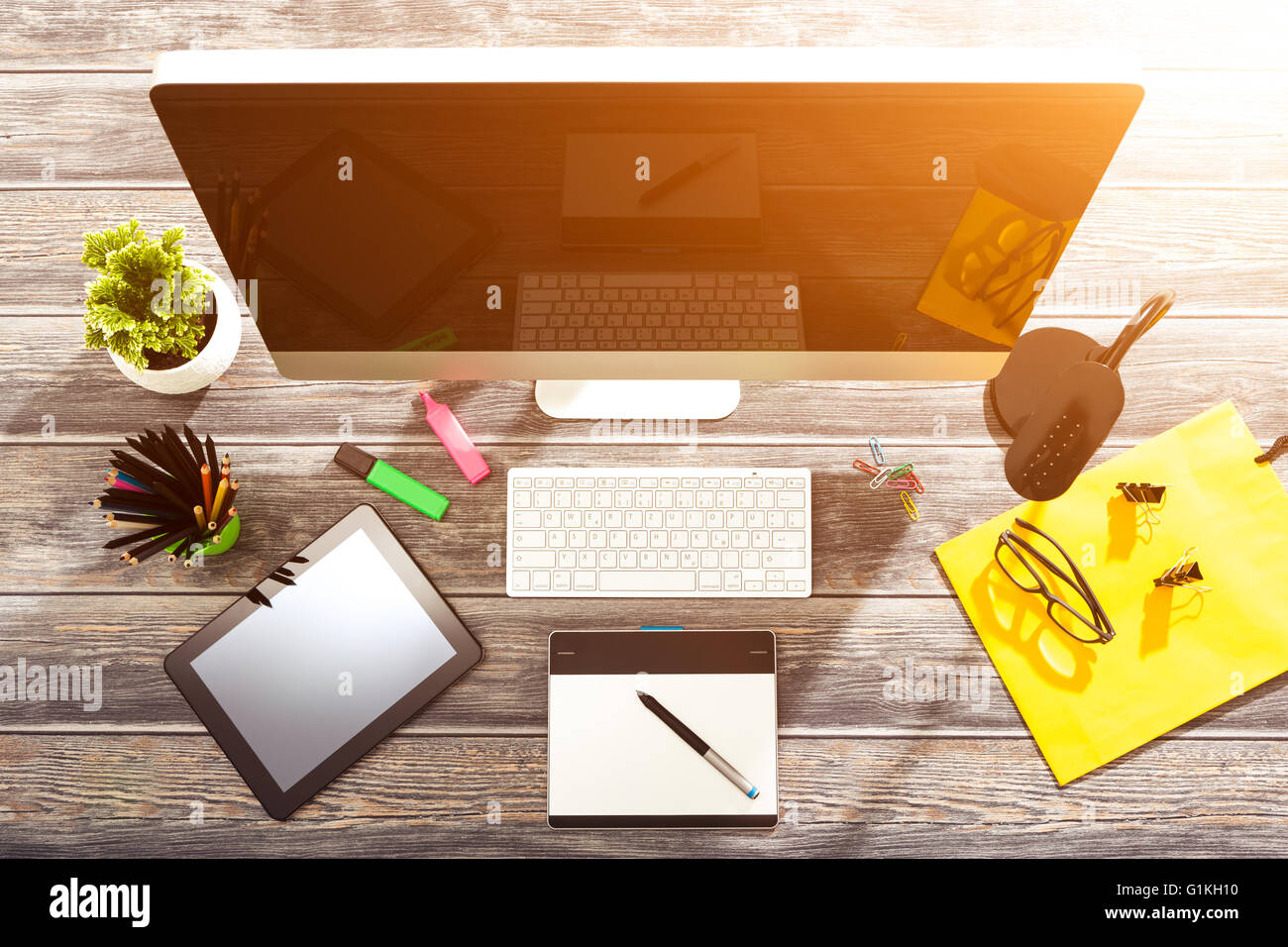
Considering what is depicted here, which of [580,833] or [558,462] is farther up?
[558,462]

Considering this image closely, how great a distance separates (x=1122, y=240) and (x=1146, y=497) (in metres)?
0.35

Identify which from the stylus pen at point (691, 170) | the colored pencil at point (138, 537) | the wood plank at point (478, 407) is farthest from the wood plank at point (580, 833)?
the stylus pen at point (691, 170)

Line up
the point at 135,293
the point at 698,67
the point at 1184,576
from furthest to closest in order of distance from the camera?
the point at 1184,576 < the point at 135,293 < the point at 698,67

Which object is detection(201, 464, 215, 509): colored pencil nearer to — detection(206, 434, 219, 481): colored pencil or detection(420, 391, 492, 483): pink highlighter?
detection(206, 434, 219, 481): colored pencil

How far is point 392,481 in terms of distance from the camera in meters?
1.03

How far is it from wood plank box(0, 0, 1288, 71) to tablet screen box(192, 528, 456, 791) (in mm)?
708

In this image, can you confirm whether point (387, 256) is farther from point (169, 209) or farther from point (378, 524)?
point (169, 209)

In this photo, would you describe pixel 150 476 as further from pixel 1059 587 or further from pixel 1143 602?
pixel 1143 602

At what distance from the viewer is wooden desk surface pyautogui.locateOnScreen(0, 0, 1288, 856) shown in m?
1.00

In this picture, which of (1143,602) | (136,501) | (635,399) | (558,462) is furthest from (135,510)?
(1143,602)

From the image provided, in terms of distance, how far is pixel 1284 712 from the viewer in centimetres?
102

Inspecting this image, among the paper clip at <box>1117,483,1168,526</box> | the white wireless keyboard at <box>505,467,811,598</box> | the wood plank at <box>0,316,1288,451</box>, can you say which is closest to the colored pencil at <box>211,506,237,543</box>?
the wood plank at <box>0,316,1288,451</box>

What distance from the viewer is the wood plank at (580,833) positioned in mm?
1000
